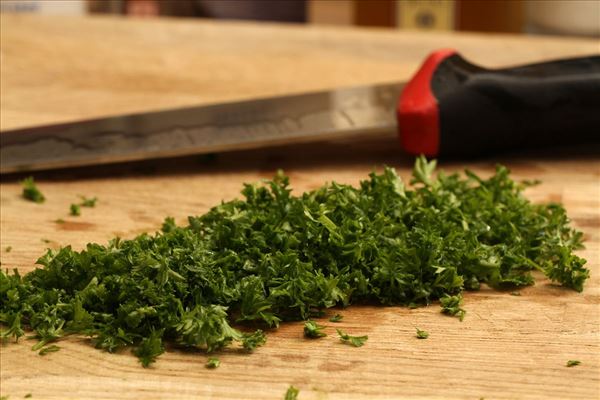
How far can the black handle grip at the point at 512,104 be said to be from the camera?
2297 millimetres

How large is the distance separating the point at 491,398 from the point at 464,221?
456 mm

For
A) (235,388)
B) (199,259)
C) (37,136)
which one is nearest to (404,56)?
(37,136)

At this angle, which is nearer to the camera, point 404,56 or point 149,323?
point 149,323

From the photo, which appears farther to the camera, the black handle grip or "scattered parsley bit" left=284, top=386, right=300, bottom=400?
the black handle grip

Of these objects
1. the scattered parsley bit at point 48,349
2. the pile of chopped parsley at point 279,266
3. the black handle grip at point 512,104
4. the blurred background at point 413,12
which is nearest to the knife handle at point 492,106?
the black handle grip at point 512,104

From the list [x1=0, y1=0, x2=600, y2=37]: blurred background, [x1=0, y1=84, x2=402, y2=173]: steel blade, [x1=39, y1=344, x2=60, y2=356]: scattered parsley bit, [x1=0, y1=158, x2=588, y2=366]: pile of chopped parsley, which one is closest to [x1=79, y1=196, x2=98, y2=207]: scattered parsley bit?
[x1=0, y1=84, x2=402, y2=173]: steel blade

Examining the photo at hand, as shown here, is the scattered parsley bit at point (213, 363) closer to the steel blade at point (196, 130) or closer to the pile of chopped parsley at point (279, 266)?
the pile of chopped parsley at point (279, 266)

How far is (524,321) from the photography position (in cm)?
160

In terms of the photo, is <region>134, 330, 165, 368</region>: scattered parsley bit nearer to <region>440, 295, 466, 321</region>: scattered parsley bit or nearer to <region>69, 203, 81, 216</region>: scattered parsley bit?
<region>440, 295, 466, 321</region>: scattered parsley bit

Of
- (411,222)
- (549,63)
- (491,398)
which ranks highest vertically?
(549,63)

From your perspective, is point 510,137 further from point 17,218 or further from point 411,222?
point 17,218

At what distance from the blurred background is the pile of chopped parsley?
1.56 m

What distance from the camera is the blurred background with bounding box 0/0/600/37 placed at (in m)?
3.29

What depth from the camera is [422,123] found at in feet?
7.54
